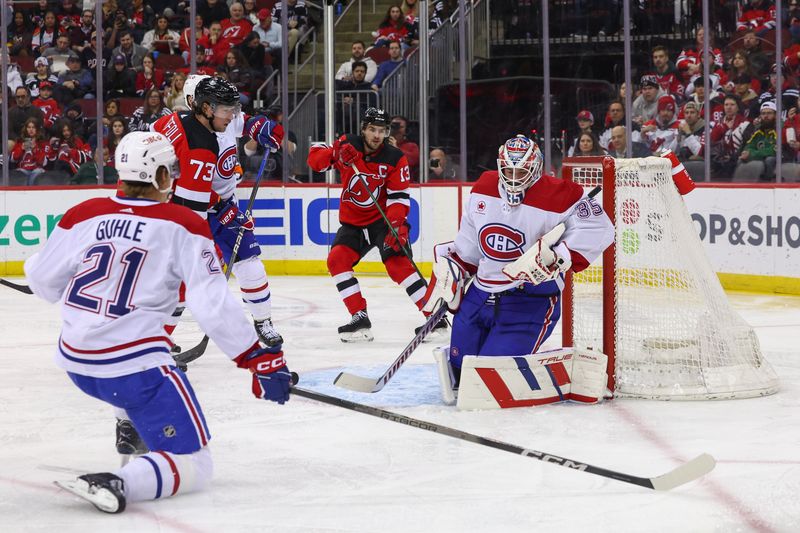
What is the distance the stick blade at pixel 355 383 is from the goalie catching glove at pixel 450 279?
0.37 metres

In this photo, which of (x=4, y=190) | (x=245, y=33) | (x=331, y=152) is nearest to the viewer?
(x=331, y=152)

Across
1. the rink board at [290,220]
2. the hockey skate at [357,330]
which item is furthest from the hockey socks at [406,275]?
the rink board at [290,220]

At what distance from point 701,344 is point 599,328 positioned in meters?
0.47

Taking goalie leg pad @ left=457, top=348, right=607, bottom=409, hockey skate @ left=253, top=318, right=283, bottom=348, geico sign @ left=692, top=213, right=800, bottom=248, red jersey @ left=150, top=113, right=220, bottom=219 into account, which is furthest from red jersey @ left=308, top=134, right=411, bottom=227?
geico sign @ left=692, top=213, right=800, bottom=248

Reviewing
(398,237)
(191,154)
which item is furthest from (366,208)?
(191,154)

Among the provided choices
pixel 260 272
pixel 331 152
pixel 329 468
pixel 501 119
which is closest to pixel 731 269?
pixel 501 119

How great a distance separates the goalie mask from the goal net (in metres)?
0.31

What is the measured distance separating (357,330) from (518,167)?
1805 millimetres

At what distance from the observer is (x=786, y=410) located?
12.8 feet

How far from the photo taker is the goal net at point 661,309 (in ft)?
13.4

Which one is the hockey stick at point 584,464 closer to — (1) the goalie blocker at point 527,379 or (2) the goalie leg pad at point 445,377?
(1) the goalie blocker at point 527,379

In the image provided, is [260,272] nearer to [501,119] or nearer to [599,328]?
[599,328]

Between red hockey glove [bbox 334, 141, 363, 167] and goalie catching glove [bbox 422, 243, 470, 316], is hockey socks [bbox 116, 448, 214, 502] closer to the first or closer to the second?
goalie catching glove [bbox 422, 243, 470, 316]

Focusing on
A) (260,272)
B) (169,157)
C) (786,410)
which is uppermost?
(169,157)
